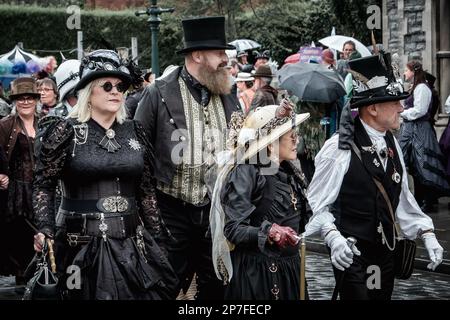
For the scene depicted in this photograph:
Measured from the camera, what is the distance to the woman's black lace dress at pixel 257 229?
648cm

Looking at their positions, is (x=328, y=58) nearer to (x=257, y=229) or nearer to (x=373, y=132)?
(x=373, y=132)

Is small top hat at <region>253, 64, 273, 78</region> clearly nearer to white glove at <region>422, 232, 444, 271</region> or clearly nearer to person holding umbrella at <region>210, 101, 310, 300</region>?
white glove at <region>422, 232, 444, 271</region>

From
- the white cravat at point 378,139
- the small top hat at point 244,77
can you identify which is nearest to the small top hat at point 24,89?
the white cravat at point 378,139

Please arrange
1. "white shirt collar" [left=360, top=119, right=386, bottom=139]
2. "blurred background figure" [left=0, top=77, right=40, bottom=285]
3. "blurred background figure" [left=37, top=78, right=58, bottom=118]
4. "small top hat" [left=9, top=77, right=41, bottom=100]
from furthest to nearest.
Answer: "blurred background figure" [left=37, top=78, right=58, bottom=118], "small top hat" [left=9, top=77, right=41, bottom=100], "blurred background figure" [left=0, top=77, right=40, bottom=285], "white shirt collar" [left=360, top=119, right=386, bottom=139]

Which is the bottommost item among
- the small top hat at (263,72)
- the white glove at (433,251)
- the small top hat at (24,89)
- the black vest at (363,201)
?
the white glove at (433,251)

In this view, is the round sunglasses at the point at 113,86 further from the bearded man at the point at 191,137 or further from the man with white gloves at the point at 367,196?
the man with white gloves at the point at 367,196

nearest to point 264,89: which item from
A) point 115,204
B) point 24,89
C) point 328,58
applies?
point 328,58

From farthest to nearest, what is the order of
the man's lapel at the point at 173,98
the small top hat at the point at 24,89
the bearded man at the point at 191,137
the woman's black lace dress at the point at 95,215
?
1. the small top hat at the point at 24,89
2. the man's lapel at the point at 173,98
3. the bearded man at the point at 191,137
4. the woman's black lace dress at the point at 95,215

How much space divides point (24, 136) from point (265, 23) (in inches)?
884

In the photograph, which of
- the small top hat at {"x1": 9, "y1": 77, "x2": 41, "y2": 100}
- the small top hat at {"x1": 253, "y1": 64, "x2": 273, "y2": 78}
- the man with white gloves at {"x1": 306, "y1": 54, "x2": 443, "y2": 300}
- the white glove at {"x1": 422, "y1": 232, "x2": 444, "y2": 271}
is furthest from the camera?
the small top hat at {"x1": 253, "y1": 64, "x2": 273, "y2": 78}

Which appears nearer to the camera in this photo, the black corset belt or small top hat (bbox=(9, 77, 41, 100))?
the black corset belt

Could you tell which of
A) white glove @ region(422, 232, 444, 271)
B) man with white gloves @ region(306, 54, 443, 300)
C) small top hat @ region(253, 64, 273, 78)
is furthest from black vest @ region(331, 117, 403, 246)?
small top hat @ region(253, 64, 273, 78)

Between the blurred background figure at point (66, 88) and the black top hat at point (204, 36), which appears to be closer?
the black top hat at point (204, 36)

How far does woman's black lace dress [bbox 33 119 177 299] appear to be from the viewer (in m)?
6.45
